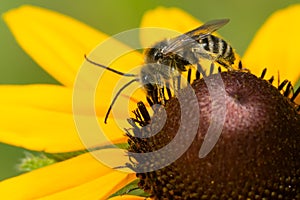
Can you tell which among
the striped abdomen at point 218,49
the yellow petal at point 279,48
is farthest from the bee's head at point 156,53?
the yellow petal at point 279,48

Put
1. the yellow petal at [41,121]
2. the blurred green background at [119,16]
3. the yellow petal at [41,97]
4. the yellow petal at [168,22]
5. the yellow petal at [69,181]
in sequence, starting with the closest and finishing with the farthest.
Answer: the yellow petal at [69,181] < the yellow petal at [41,121] < the yellow petal at [41,97] < the yellow petal at [168,22] < the blurred green background at [119,16]

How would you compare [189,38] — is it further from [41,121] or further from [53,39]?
[53,39]

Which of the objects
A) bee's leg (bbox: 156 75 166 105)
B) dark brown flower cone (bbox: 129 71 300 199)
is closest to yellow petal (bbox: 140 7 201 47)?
bee's leg (bbox: 156 75 166 105)

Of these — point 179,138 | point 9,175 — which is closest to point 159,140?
point 179,138

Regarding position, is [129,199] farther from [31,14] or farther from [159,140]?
[31,14]

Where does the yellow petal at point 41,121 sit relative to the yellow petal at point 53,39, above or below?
below

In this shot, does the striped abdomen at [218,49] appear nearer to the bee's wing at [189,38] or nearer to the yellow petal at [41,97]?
the bee's wing at [189,38]
